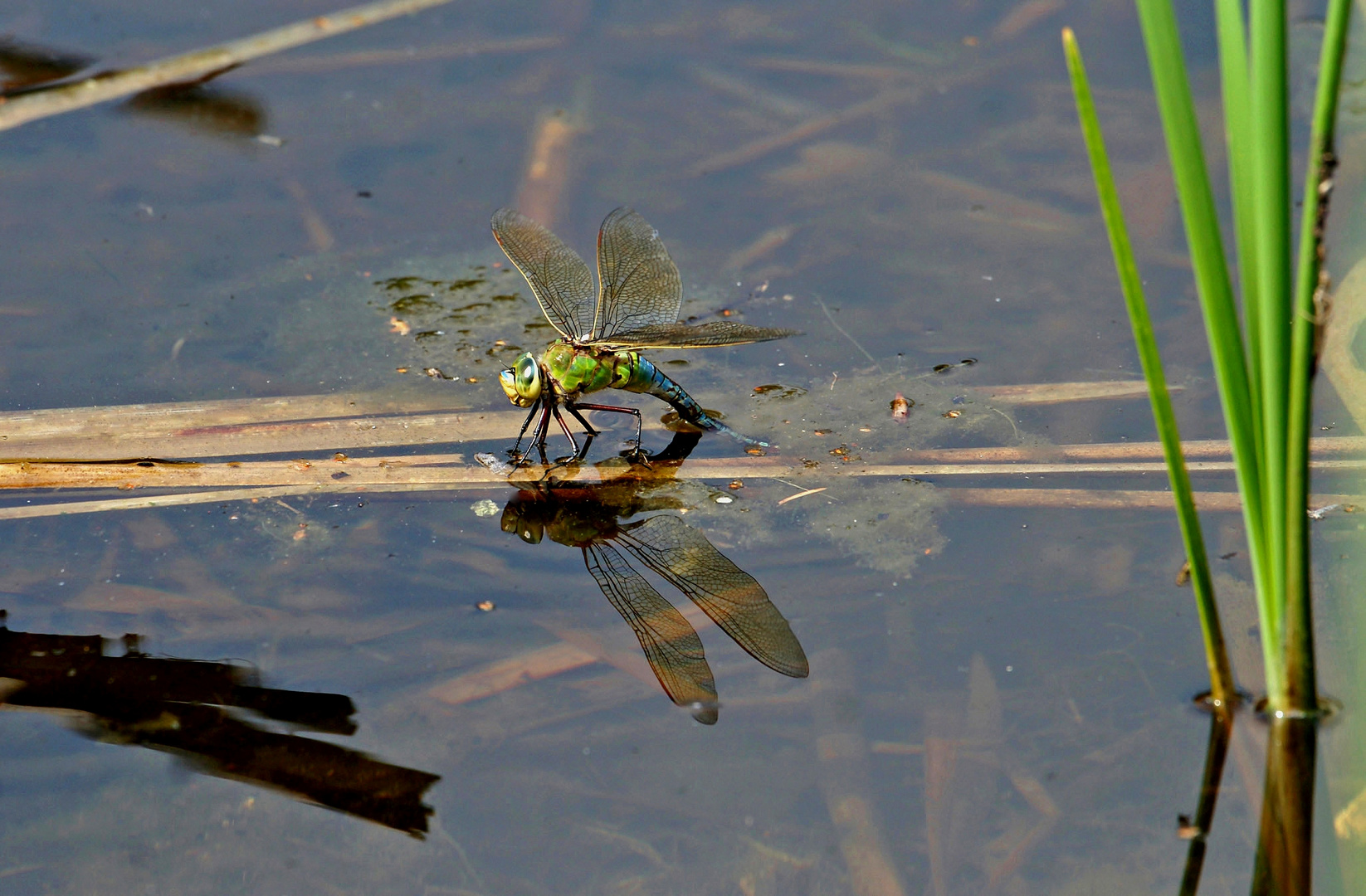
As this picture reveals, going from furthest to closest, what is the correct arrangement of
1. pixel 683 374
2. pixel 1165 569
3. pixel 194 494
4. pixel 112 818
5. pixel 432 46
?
pixel 432 46
pixel 683 374
pixel 194 494
pixel 1165 569
pixel 112 818

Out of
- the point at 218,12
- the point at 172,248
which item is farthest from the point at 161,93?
the point at 172,248

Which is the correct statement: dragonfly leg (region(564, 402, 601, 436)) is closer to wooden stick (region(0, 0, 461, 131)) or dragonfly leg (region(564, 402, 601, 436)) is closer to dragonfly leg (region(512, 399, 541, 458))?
dragonfly leg (region(512, 399, 541, 458))

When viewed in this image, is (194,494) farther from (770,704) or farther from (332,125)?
(332,125)

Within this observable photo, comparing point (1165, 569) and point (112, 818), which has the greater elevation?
point (1165, 569)

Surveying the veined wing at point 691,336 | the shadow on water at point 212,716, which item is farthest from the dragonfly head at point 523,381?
the shadow on water at point 212,716

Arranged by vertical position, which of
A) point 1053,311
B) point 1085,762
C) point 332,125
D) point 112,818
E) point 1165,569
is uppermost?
point 332,125
